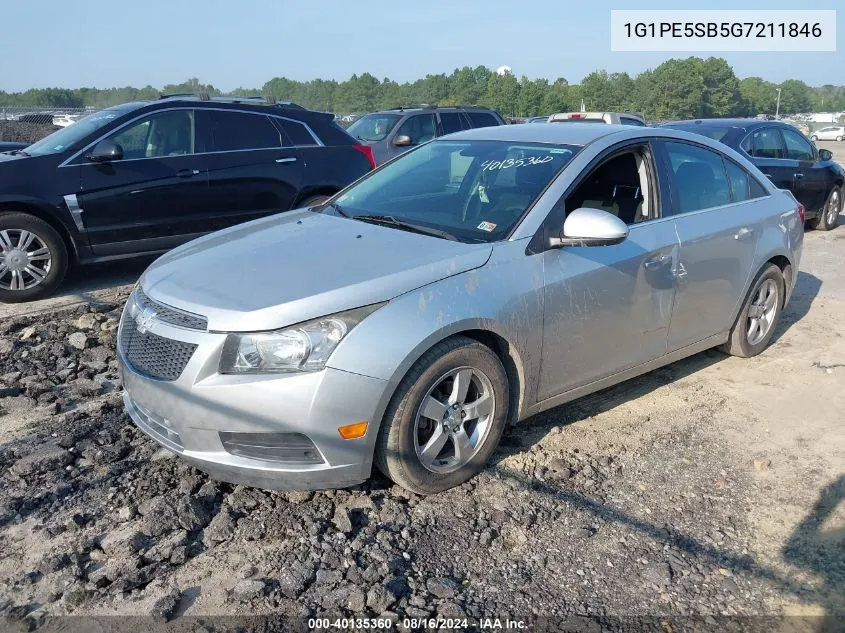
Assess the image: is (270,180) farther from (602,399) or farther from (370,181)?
(602,399)

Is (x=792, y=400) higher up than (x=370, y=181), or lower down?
lower down

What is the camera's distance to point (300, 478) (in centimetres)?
317

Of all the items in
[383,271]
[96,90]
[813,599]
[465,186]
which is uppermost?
[96,90]

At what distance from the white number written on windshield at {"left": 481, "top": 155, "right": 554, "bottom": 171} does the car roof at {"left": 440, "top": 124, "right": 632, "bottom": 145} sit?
18 centimetres

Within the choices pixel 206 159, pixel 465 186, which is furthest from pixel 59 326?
pixel 465 186

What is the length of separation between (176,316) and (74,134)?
467cm

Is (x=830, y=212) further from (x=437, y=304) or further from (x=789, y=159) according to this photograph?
(x=437, y=304)

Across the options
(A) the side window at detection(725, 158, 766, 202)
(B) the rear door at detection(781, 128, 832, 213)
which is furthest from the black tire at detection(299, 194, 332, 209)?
(B) the rear door at detection(781, 128, 832, 213)

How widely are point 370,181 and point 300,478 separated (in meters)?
2.28

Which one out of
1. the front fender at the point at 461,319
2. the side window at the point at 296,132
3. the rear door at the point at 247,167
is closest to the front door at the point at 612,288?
the front fender at the point at 461,319

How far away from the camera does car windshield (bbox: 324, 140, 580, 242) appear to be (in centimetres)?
388

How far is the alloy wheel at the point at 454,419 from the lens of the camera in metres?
3.39

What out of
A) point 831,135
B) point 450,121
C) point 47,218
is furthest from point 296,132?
point 831,135

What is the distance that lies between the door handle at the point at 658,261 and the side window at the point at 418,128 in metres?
9.94
